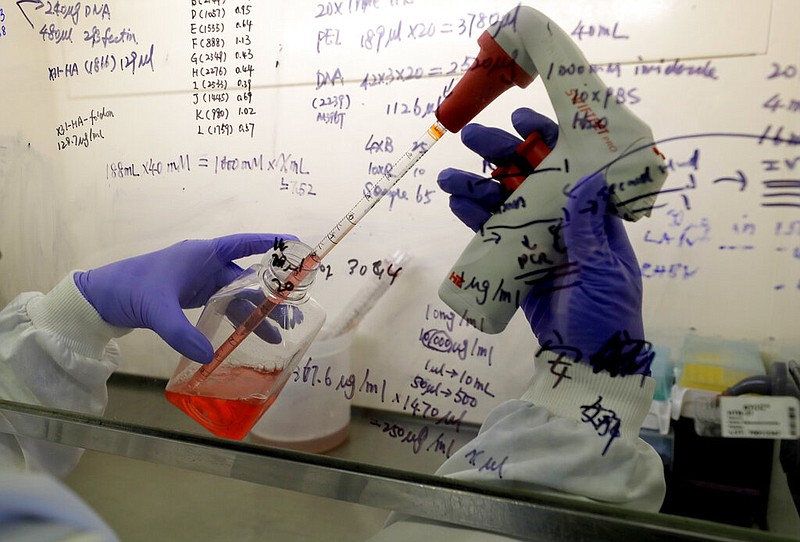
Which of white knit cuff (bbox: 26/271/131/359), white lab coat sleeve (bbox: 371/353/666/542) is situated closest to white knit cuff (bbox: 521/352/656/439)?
white lab coat sleeve (bbox: 371/353/666/542)

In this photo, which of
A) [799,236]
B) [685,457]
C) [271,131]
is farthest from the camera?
[271,131]

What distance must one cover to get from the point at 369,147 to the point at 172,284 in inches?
12.0

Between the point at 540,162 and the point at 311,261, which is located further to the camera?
the point at 311,261

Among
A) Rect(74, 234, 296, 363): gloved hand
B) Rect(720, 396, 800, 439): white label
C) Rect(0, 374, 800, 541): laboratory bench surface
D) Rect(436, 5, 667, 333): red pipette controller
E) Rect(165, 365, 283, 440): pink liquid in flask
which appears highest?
Rect(436, 5, 667, 333): red pipette controller

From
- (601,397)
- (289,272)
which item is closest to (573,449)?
(601,397)

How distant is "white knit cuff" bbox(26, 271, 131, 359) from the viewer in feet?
2.26

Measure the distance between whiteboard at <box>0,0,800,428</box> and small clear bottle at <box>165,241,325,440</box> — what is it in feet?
0.16

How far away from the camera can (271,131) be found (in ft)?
2.25

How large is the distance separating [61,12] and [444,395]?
2.37ft

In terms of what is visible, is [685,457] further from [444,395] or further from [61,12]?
[61,12]

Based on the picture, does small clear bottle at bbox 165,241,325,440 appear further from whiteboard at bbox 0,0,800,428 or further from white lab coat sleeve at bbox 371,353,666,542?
white lab coat sleeve at bbox 371,353,666,542

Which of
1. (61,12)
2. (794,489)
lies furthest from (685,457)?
(61,12)

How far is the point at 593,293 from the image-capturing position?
1.61ft

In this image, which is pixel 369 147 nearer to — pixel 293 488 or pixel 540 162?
pixel 540 162
